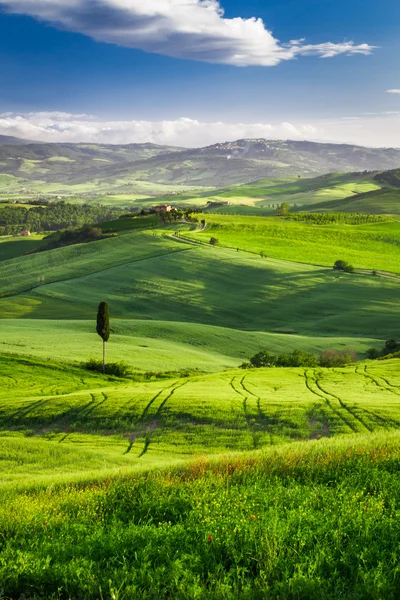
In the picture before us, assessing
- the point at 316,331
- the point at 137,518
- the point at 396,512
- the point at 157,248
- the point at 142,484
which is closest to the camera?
the point at 396,512

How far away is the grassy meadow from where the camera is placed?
28.5 ft

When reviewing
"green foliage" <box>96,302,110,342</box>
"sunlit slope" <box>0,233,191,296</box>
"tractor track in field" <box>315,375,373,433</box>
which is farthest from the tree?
"sunlit slope" <box>0,233,191,296</box>

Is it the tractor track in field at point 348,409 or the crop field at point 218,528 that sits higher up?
the crop field at point 218,528

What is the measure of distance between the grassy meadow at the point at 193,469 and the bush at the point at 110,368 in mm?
1320

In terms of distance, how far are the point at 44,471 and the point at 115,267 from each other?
393 feet

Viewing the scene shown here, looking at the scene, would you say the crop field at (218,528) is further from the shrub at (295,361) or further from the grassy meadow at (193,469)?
the shrub at (295,361)

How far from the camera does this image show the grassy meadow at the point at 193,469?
8672 millimetres

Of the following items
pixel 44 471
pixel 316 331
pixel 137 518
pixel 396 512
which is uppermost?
pixel 396 512

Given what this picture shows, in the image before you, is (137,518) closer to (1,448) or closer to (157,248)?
(1,448)

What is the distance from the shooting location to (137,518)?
36.4 feet

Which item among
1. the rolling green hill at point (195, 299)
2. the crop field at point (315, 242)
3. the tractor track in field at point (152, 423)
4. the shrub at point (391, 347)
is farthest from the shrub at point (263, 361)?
the crop field at point (315, 242)

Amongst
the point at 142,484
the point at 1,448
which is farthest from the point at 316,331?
the point at 142,484

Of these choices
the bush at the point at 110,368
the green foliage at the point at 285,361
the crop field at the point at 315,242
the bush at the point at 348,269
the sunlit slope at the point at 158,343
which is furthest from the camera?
the crop field at the point at 315,242

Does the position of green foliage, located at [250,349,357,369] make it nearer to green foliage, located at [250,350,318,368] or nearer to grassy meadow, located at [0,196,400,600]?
green foliage, located at [250,350,318,368]
